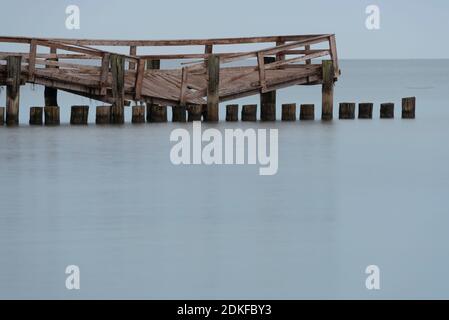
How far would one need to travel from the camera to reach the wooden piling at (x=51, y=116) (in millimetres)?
36438

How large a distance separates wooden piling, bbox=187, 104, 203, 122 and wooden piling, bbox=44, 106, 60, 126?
3.21 m

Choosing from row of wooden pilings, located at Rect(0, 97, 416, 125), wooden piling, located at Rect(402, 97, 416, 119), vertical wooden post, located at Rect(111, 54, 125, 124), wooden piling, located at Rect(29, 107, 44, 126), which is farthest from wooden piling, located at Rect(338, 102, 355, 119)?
wooden piling, located at Rect(29, 107, 44, 126)

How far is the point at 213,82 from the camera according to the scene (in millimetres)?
35438

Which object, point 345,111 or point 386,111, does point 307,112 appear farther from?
point 386,111

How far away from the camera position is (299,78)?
120ft

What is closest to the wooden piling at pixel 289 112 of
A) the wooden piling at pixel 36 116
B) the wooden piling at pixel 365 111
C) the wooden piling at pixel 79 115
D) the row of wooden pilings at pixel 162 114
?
the row of wooden pilings at pixel 162 114

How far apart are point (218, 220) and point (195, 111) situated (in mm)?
15287

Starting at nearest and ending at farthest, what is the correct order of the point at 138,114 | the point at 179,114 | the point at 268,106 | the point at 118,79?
the point at 118,79, the point at 138,114, the point at 179,114, the point at 268,106

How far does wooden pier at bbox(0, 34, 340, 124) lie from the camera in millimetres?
34344

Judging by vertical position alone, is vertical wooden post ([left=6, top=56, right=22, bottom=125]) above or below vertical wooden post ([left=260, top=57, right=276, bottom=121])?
above

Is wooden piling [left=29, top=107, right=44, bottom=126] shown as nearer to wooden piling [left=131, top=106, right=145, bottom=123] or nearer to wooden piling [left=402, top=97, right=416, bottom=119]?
wooden piling [left=131, top=106, right=145, bottom=123]

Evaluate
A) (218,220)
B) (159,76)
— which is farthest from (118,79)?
(218,220)
